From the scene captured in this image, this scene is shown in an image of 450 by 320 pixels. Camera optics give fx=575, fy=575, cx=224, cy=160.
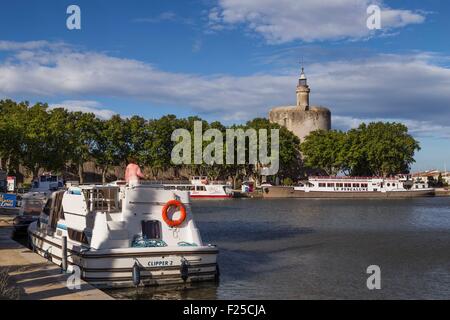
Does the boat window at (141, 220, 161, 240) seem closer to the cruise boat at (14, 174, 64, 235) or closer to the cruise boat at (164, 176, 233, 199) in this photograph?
the cruise boat at (14, 174, 64, 235)

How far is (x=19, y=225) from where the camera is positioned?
3688 cm

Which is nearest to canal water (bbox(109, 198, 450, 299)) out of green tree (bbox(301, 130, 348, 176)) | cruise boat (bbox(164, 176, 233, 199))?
cruise boat (bbox(164, 176, 233, 199))

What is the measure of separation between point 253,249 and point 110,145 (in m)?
79.6

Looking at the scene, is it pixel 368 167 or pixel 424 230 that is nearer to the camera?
pixel 424 230

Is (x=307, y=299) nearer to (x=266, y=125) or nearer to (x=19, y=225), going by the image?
(x=19, y=225)

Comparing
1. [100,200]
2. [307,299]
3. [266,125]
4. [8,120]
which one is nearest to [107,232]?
[100,200]

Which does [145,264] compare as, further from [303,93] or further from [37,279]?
[303,93]

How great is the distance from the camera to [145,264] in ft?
72.7

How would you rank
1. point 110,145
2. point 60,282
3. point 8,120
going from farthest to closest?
point 110,145 → point 8,120 → point 60,282

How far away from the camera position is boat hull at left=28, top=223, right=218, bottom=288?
21.7 meters

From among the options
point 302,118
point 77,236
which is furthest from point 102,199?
point 302,118

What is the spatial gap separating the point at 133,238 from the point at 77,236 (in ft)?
9.99

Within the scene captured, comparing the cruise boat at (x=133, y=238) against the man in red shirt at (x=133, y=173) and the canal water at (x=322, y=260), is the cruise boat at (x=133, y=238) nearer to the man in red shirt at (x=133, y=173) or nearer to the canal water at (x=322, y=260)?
the man in red shirt at (x=133, y=173)
